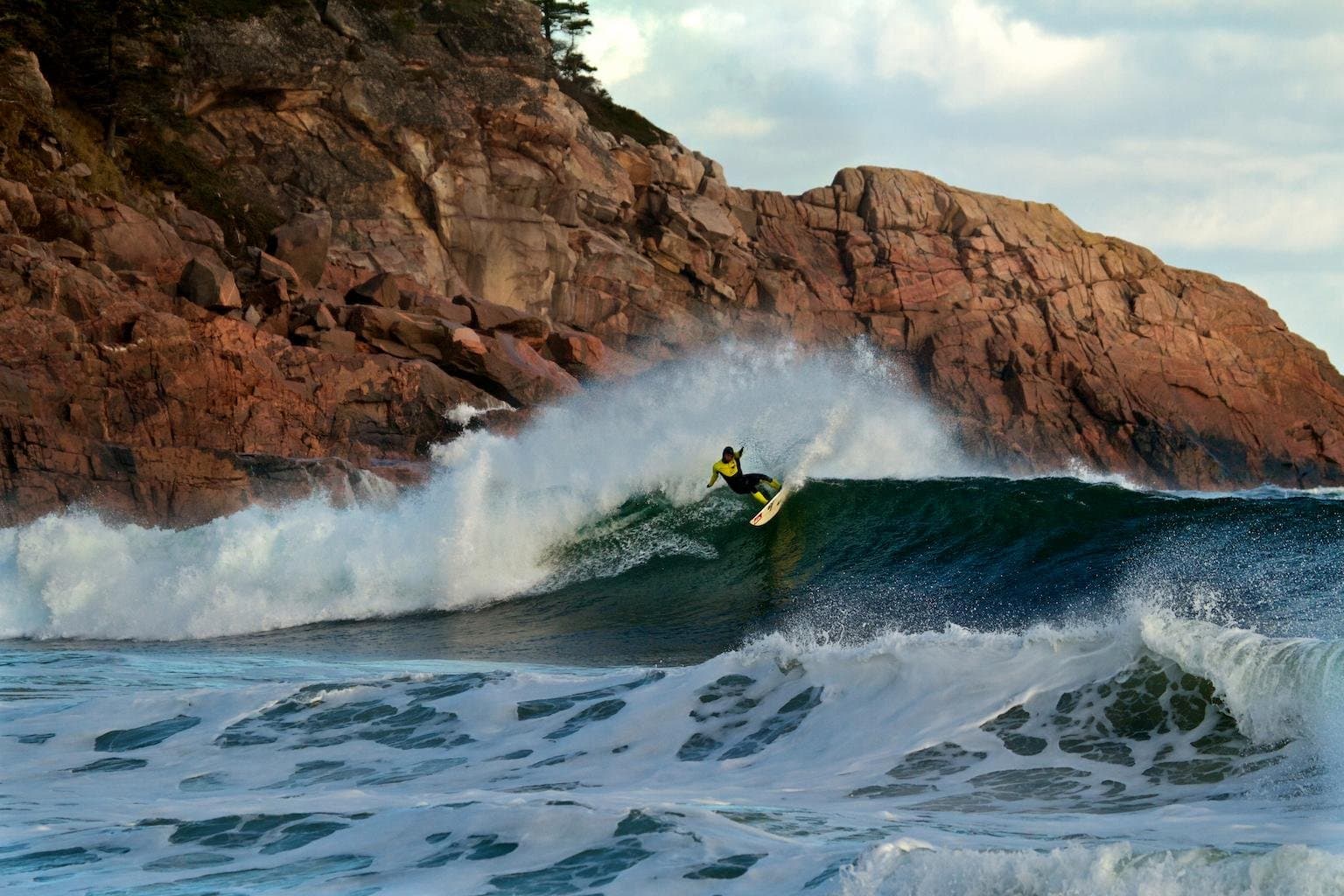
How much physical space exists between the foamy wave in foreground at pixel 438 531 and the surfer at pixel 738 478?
151 cm

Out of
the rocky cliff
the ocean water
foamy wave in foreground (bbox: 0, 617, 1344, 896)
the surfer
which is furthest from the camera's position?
the rocky cliff

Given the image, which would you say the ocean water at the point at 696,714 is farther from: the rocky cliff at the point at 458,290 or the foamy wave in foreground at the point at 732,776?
the rocky cliff at the point at 458,290

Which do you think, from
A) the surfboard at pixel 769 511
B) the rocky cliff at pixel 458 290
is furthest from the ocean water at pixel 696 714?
the rocky cliff at pixel 458 290

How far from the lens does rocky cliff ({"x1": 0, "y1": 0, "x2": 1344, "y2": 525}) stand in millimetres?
22672

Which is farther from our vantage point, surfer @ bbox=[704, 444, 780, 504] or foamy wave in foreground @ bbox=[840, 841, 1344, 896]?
surfer @ bbox=[704, 444, 780, 504]

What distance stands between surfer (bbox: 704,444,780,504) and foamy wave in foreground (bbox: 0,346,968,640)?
1.51 meters

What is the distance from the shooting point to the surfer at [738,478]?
17719mm

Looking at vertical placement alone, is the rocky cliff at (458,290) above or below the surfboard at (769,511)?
above

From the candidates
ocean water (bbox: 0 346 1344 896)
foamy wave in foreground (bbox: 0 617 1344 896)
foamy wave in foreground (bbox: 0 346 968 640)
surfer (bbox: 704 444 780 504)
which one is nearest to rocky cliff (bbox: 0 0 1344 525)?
foamy wave in foreground (bbox: 0 346 968 640)

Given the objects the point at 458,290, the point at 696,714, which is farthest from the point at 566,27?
the point at 696,714

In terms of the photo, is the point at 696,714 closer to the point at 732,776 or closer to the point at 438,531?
the point at 732,776

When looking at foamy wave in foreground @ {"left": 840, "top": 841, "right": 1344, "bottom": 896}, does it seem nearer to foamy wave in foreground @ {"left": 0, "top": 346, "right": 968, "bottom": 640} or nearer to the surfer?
foamy wave in foreground @ {"left": 0, "top": 346, "right": 968, "bottom": 640}

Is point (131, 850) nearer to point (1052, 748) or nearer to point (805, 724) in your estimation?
point (805, 724)

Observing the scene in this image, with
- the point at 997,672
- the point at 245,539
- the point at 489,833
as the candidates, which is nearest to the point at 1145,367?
the point at 245,539
